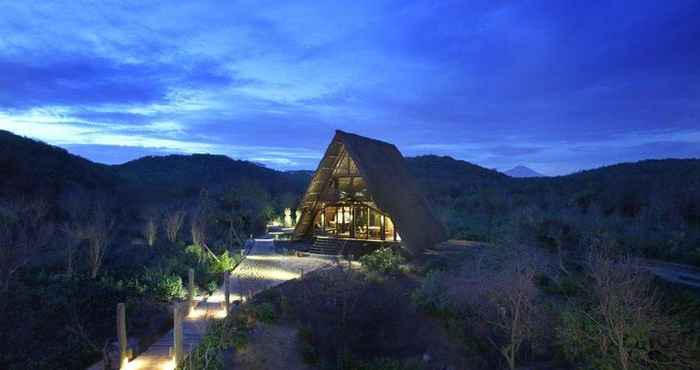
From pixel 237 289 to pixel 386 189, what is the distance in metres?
8.09

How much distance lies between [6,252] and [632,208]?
38210 mm

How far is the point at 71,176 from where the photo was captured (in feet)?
118

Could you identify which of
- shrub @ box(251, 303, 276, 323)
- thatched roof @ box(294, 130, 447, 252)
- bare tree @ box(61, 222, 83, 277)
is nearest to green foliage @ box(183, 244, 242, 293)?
thatched roof @ box(294, 130, 447, 252)

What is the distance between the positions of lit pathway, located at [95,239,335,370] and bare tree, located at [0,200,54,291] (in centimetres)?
668

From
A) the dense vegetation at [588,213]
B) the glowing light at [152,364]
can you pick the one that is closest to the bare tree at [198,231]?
the glowing light at [152,364]

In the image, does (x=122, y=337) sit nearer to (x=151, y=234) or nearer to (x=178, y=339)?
(x=178, y=339)

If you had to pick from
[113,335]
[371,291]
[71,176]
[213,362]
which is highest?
[71,176]

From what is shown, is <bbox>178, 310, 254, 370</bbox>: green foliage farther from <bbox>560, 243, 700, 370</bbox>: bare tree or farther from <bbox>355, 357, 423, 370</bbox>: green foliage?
<bbox>560, 243, 700, 370</bbox>: bare tree

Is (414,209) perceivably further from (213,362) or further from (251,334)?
(213,362)

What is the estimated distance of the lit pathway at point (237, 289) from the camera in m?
12.2

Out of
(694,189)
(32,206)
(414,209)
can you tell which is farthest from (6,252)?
(694,189)

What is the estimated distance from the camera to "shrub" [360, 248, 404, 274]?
15.6 m

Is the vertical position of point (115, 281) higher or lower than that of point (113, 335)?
higher

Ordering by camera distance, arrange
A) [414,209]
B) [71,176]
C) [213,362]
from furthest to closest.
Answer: [71,176]
[414,209]
[213,362]
